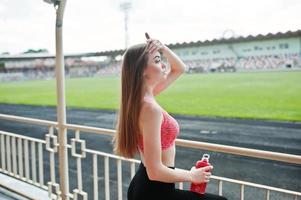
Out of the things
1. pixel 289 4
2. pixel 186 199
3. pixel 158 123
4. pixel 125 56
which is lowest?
pixel 186 199

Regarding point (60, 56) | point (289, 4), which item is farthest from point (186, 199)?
point (289, 4)

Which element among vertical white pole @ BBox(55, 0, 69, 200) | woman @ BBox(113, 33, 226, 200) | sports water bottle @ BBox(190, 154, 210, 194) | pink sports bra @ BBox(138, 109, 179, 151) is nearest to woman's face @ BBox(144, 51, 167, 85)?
woman @ BBox(113, 33, 226, 200)

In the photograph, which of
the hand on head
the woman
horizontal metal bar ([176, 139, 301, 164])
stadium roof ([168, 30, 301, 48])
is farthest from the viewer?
stadium roof ([168, 30, 301, 48])

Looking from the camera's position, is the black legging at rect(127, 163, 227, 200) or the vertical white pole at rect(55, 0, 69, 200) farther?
the vertical white pole at rect(55, 0, 69, 200)

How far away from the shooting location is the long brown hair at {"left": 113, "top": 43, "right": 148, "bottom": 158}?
1.48 metres

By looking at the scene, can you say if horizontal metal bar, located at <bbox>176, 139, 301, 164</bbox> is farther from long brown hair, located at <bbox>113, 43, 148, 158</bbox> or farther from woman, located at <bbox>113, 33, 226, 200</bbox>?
long brown hair, located at <bbox>113, 43, 148, 158</bbox>

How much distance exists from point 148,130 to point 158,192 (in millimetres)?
336

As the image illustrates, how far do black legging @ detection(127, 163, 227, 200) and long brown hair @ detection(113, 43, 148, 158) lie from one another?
15 cm

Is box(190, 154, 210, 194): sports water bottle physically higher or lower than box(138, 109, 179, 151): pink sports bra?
lower

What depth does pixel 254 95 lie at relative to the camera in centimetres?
2573

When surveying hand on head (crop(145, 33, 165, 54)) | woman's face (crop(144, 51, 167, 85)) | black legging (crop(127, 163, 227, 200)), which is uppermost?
hand on head (crop(145, 33, 165, 54))

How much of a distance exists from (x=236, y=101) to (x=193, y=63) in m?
38.0

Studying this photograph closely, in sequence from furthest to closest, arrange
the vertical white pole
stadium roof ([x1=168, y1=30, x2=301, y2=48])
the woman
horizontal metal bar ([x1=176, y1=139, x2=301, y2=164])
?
stadium roof ([x1=168, y1=30, x2=301, y2=48]) < the vertical white pole < horizontal metal bar ([x1=176, y1=139, x2=301, y2=164]) < the woman

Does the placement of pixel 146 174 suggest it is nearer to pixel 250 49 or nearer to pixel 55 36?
pixel 55 36
